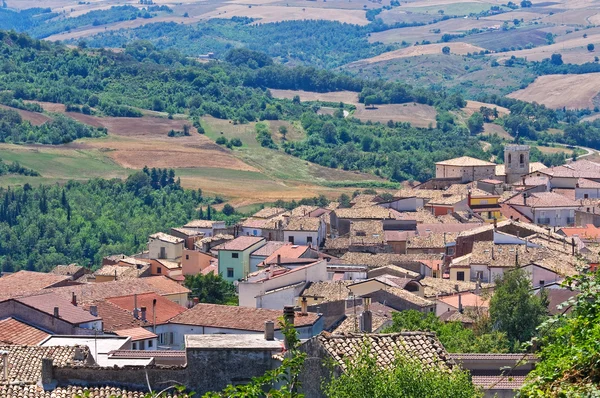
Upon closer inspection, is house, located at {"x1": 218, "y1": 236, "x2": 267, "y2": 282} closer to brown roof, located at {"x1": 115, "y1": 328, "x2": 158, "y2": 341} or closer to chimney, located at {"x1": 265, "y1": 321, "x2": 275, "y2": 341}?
brown roof, located at {"x1": 115, "y1": 328, "x2": 158, "y2": 341}

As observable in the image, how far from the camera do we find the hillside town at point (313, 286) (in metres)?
20.4

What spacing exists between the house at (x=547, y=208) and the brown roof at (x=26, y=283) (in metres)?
25.3

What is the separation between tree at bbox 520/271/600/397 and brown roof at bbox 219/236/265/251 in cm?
5207

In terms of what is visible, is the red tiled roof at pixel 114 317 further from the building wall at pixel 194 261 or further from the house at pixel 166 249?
the house at pixel 166 249

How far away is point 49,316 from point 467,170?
52441 mm

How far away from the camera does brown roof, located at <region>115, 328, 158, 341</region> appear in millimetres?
40219

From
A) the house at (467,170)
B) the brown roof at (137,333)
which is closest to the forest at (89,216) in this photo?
the house at (467,170)

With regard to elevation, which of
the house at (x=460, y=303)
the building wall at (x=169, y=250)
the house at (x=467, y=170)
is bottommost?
the building wall at (x=169, y=250)

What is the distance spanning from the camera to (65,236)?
108 meters

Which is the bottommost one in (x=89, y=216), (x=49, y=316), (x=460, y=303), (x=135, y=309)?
(x=89, y=216)

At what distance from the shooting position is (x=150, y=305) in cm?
4988

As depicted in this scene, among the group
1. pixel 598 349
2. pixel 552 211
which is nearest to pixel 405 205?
pixel 552 211

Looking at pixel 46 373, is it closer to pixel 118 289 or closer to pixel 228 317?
pixel 228 317

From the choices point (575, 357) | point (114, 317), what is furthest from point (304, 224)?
point (575, 357)
